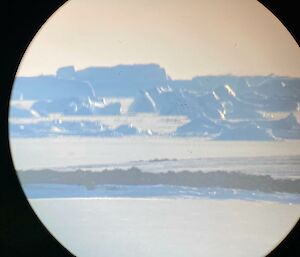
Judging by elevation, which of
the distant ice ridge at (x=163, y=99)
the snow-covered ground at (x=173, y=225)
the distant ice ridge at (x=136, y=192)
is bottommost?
the snow-covered ground at (x=173, y=225)

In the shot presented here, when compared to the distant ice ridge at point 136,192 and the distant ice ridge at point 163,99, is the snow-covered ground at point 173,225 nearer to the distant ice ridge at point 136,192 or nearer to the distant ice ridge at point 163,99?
the distant ice ridge at point 136,192

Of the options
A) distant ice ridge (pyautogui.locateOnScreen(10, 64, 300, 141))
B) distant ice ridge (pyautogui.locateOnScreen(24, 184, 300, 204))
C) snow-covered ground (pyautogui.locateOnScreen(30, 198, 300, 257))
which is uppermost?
distant ice ridge (pyautogui.locateOnScreen(10, 64, 300, 141))

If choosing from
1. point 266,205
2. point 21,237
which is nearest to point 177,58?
point 266,205

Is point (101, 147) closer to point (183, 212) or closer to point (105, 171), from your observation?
point (105, 171)

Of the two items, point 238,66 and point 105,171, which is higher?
point 238,66

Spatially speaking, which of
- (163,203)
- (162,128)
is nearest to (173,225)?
(163,203)

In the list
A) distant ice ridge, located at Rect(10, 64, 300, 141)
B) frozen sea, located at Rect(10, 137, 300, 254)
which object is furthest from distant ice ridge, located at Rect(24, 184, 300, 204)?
distant ice ridge, located at Rect(10, 64, 300, 141)

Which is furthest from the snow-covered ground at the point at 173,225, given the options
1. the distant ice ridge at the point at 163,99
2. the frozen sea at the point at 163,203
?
the distant ice ridge at the point at 163,99

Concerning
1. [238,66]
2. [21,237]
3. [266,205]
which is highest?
[238,66]

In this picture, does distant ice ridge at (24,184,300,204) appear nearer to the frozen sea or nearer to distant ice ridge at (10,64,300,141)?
the frozen sea
